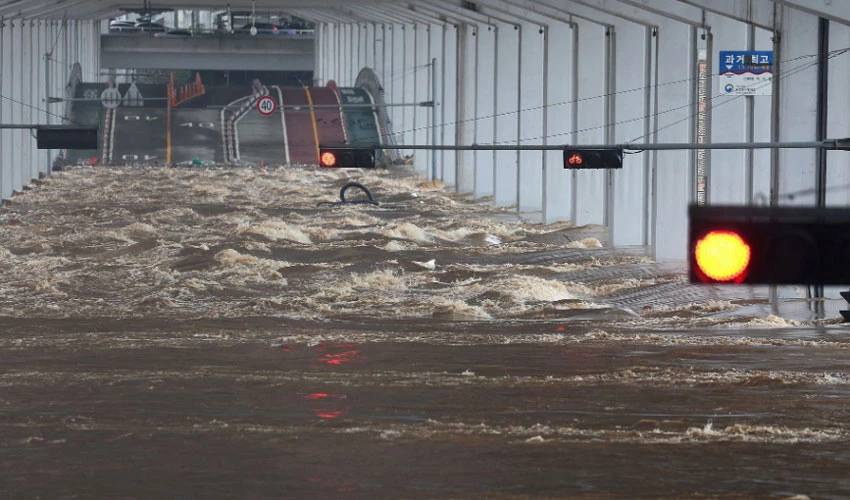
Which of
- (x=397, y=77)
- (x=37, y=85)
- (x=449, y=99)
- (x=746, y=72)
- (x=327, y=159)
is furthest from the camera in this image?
(x=397, y=77)

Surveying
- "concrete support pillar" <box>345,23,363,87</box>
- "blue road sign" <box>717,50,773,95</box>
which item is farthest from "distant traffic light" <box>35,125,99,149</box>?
"concrete support pillar" <box>345,23,363,87</box>

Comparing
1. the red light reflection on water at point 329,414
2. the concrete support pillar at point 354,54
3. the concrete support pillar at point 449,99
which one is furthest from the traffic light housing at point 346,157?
the concrete support pillar at point 354,54

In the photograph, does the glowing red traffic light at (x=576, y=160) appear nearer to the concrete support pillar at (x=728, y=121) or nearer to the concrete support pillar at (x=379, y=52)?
the concrete support pillar at (x=728, y=121)

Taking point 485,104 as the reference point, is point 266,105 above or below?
above

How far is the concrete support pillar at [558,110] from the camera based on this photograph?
36.2 m

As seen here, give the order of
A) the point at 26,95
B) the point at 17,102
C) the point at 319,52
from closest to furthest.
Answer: the point at 17,102 → the point at 26,95 → the point at 319,52

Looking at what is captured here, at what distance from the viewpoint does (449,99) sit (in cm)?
5250

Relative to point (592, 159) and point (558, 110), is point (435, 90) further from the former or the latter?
point (592, 159)

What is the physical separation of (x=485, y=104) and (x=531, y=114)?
21.1 ft

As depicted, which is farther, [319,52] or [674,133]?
[319,52]

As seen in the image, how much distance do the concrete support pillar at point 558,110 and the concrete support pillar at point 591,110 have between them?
20.3 inches

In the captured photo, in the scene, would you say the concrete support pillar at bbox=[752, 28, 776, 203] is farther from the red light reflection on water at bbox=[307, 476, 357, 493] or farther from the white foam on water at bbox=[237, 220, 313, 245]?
the red light reflection on water at bbox=[307, 476, 357, 493]

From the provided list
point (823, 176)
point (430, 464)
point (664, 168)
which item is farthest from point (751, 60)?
point (430, 464)

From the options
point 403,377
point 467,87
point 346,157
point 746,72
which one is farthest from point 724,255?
point 467,87
